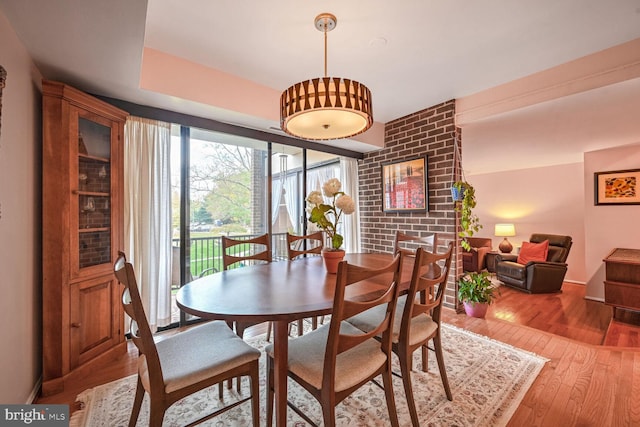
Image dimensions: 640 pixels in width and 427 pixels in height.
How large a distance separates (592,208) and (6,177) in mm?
6667

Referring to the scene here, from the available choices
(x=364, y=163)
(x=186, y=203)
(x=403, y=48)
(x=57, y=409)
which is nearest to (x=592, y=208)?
(x=364, y=163)

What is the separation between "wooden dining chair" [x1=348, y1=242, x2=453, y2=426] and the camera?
137 cm

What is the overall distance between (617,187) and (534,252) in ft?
4.96

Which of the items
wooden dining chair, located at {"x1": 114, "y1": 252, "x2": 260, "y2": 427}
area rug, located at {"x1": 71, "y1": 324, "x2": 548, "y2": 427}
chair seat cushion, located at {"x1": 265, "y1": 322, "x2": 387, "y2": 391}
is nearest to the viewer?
wooden dining chair, located at {"x1": 114, "y1": 252, "x2": 260, "y2": 427}

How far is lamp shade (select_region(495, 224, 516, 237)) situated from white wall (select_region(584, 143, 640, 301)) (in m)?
1.48

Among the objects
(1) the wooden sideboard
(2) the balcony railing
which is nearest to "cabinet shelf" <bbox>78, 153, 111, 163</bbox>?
(2) the balcony railing

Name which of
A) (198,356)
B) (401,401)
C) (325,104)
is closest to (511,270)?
(401,401)

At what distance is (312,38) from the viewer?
1.90 metres

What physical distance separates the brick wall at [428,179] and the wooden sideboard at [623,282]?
1.96m

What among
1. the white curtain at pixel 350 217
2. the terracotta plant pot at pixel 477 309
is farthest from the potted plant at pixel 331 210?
the white curtain at pixel 350 217

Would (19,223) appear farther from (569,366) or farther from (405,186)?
(569,366)

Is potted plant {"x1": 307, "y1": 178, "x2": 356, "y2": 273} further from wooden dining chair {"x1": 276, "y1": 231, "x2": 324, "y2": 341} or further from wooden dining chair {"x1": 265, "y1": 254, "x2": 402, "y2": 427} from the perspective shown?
wooden dining chair {"x1": 276, "y1": 231, "x2": 324, "y2": 341}

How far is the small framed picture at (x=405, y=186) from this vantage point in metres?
3.34

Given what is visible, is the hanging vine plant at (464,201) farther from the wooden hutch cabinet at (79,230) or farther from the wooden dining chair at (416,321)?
the wooden hutch cabinet at (79,230)
